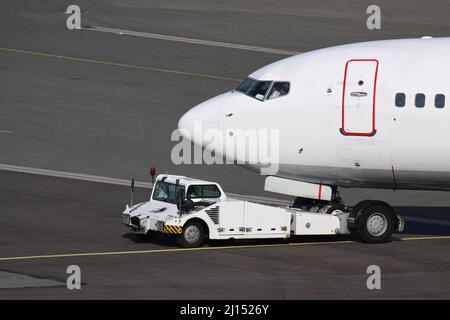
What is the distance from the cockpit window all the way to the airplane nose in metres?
1.21

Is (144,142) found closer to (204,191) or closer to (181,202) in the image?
(204,191)

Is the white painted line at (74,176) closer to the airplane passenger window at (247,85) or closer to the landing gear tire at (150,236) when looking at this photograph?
the airplane passenger window at (247,85)

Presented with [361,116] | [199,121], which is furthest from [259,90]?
[361,116]

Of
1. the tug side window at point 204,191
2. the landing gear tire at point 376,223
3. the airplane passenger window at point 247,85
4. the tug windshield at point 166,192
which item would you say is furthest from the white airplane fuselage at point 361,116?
the tug windshield at point 166,192

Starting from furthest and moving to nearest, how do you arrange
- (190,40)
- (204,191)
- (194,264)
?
(190,40), (204,191), (194,264)

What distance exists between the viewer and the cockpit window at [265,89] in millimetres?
36875

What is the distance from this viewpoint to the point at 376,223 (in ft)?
120

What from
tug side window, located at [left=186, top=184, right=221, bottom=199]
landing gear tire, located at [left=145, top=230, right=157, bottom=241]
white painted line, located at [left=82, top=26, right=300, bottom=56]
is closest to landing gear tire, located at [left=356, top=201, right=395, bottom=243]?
tug side window, located at [left=186, top=184, right=221, bottom=199]

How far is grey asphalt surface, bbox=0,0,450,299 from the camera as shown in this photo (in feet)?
102

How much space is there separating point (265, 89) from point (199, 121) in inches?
91.2

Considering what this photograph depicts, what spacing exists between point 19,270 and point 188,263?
4.68 metres

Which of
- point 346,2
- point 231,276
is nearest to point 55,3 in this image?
point 346,2

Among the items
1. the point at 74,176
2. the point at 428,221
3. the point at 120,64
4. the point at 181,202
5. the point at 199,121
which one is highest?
the point at 120,64

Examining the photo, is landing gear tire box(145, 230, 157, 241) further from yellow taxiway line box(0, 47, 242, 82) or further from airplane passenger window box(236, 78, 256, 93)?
yellow taxiway line box(0, 47, 242, 82)
